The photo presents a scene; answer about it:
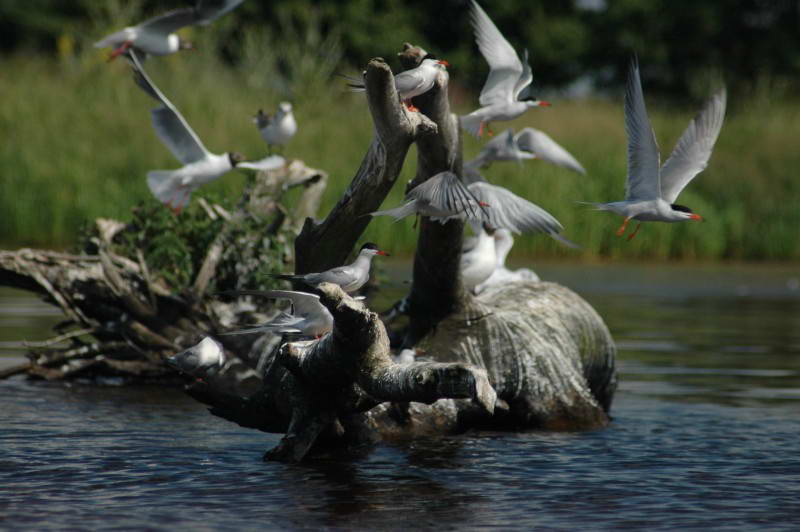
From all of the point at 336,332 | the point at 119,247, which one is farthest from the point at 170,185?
the point at 336,332

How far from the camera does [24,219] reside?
20.4 meters

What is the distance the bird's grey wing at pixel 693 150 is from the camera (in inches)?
330

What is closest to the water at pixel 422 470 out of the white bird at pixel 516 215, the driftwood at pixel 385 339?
the driftwood at pixel 385 339

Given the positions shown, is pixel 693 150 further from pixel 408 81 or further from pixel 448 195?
pixel 408 81

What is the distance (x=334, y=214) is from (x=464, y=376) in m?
2.05

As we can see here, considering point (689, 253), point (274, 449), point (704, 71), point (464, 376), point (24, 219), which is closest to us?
point (464, 376)

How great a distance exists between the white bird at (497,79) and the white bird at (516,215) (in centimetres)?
122

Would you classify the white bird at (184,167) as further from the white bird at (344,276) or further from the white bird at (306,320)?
the white bird at (306,320)

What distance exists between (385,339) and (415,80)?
1599mm

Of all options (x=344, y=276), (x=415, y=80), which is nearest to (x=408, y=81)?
(x=415, y=80)

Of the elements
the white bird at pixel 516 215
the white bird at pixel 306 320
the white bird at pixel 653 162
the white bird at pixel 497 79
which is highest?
the white bird at pixel 497 79

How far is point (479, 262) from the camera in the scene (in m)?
10.1

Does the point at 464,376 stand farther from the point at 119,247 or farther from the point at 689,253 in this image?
the point at 689,253

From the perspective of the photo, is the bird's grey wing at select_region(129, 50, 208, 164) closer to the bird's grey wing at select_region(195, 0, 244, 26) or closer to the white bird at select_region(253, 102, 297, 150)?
the bird's grey wing at select_region(195, 0, 244, 26)
